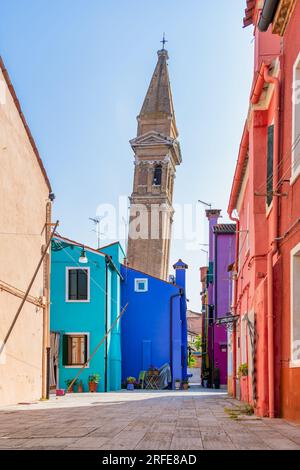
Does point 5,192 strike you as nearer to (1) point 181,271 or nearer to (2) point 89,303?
(2) point 89,303

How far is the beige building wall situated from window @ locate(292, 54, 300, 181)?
7.96 meters

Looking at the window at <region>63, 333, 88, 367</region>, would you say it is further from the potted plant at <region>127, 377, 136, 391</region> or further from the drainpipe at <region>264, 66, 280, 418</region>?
the drainpipe at <region>264, 66, 280, 418</region>

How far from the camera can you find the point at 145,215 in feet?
213

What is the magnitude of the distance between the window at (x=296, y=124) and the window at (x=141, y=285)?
25930 mm

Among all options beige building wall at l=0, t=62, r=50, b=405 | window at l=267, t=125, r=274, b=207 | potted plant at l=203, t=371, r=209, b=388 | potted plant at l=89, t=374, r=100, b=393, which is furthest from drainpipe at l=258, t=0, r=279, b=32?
potted plant at l=203, t=371, r=209, b=388

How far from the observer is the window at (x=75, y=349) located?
28422mm

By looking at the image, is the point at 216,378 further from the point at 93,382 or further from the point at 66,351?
the point at 66,351

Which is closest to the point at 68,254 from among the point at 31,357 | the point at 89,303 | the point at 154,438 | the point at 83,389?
the point at 89,303

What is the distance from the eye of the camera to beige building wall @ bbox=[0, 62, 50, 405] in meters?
15.5

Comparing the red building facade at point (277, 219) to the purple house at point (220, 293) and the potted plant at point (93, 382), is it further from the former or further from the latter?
the purple house at point (220, 293)

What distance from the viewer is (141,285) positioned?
35.0 metres

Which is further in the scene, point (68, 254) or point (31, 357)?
point (68, 254)

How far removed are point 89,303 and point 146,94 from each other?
44.2 meters

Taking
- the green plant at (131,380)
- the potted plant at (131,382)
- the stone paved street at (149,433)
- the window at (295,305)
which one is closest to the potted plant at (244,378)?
the stone paved street at (149,433)
